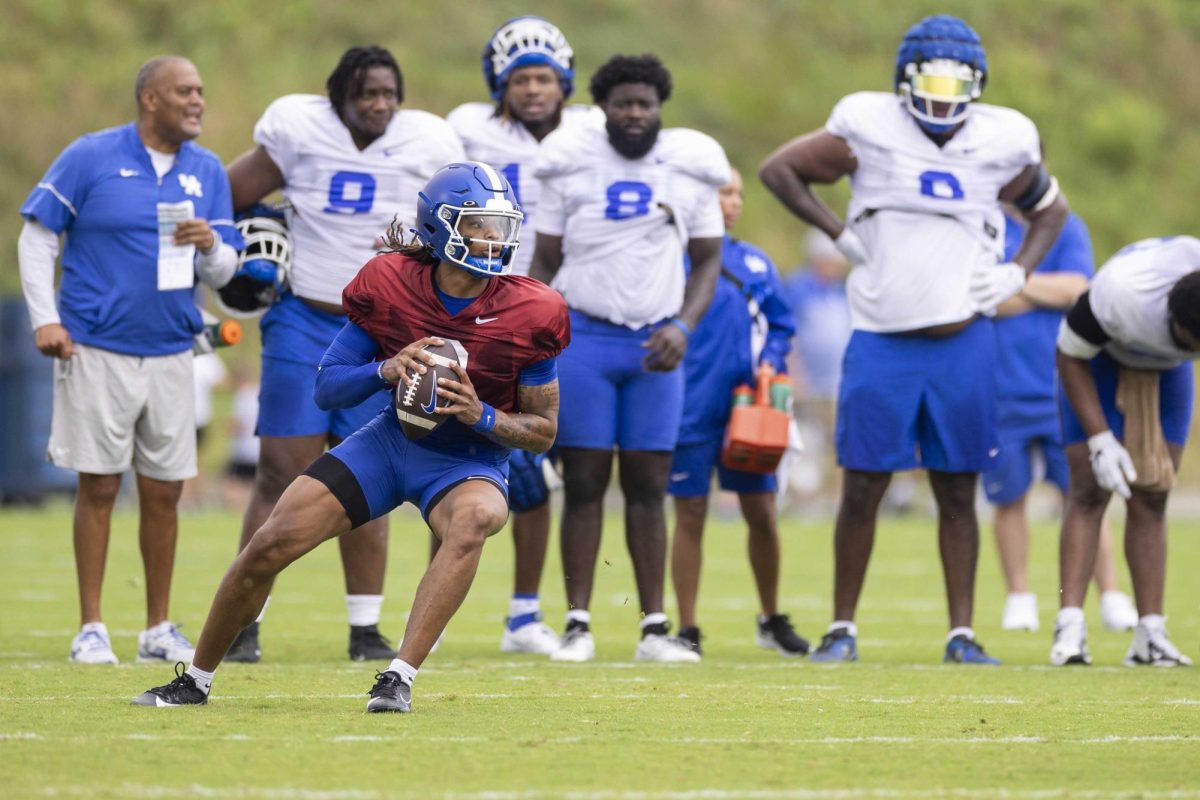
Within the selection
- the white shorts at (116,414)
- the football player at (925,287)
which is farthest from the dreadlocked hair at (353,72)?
the football player at (925,287)

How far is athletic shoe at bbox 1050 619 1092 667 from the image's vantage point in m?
9.10

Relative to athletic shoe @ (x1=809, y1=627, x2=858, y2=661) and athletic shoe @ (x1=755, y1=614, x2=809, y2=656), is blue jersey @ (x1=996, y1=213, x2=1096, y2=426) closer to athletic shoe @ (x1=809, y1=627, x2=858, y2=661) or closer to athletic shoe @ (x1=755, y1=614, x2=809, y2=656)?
athletic shoe @ (x1=755, y1=614, x2=809, y2=656)

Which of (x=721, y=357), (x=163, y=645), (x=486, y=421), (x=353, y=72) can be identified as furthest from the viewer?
(x=721, y=357)

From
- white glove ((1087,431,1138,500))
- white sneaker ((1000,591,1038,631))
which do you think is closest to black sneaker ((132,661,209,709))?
white glove ((1087,431,1138,500))

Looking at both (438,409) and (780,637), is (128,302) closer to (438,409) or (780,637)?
(438,409)

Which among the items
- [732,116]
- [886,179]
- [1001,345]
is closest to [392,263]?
[886,179]

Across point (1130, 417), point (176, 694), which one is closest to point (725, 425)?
point (1130, 417)

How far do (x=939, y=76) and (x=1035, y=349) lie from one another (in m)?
3.01

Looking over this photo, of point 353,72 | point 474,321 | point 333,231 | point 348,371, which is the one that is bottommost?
point 348,371

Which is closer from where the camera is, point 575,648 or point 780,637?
point 575,648

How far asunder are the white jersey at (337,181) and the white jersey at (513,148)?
63 cm

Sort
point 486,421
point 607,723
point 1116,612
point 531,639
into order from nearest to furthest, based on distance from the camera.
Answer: point 607,723
point 486,421
point 531,639
point 1116,612

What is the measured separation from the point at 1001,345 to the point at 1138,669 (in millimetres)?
3513

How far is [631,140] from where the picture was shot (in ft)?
30.6
